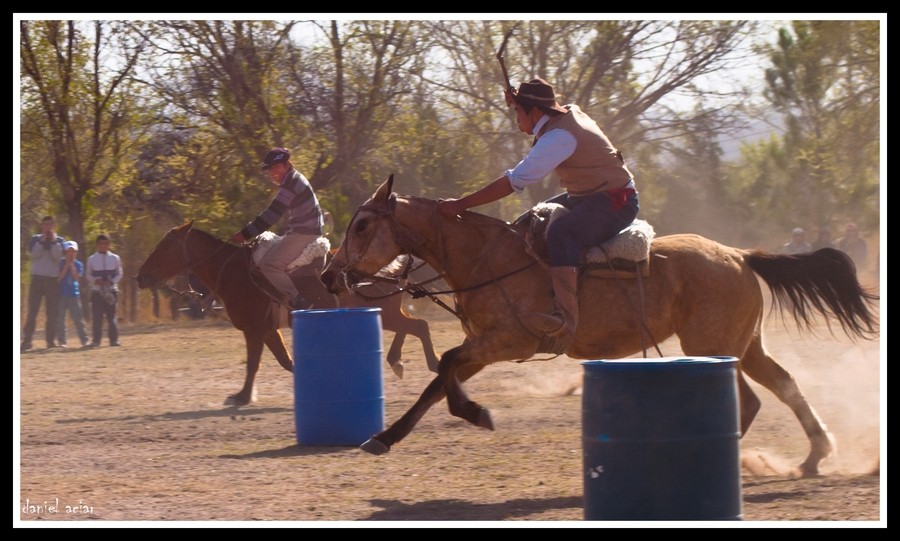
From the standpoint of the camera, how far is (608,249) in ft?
24.3

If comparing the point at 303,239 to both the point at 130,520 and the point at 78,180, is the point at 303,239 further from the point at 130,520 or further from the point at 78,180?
the point at 78,180

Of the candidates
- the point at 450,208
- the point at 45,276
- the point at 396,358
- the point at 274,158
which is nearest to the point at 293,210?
the point at 274,158

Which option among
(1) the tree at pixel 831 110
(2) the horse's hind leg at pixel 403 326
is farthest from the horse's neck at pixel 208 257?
(1) the tree at pixel 831 110

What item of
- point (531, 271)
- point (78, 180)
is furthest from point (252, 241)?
point (78, 180)

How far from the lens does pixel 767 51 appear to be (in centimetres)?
2316

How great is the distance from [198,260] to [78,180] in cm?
943

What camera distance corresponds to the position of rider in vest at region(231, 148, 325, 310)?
36.7 feet

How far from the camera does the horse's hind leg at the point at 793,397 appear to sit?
7.53m

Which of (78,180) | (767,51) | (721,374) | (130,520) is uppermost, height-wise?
(767,51)

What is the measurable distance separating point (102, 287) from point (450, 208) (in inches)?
479

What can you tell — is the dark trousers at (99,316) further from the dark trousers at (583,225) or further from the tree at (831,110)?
the tree at (831,110)

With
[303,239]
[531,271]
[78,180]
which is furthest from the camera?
[78,180]

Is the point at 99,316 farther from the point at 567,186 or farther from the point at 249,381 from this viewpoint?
the point at 567,186

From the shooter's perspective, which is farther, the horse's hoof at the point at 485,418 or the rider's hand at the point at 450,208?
the rider's hand at the point at 450,208
